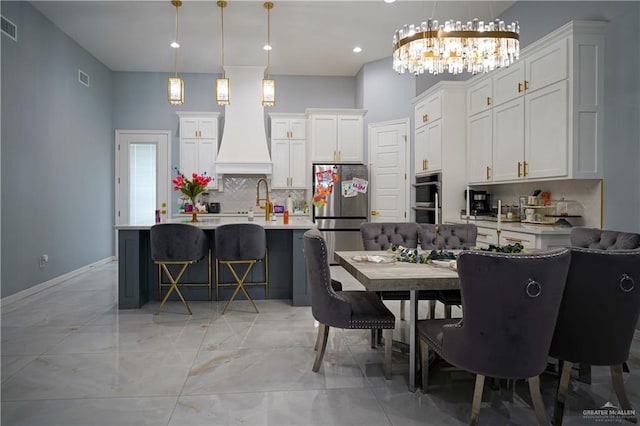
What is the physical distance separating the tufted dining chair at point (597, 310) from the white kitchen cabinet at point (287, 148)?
18.2ft

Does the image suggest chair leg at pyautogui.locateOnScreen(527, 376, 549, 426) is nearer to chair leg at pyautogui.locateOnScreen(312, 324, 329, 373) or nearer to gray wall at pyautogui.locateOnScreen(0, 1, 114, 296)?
chair leg at pyautogui.locateOnScreen(312, 324, 329, 373)

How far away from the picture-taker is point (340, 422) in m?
2.05

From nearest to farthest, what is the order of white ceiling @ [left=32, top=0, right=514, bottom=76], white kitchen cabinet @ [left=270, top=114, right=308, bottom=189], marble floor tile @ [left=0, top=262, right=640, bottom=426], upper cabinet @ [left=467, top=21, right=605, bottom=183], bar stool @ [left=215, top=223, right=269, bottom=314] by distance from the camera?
1. marble floor tile @ [left=0, top=262, right=640, bottom=426]
2. upper cabinet @ [left=467, top=21, right=605, bottom=183]
3. bar stool @ [left=215, top=223, right=269, bottom=314]
4. white ceiling @ [left=32, top=0, right=514, bottom=76]
5. white kitchen cabinet @ [left=270, top=114, right=308, bottom=189]

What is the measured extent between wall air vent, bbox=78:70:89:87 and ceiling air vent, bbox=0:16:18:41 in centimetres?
164

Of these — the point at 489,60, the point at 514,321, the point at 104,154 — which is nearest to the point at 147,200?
the point at 104,154

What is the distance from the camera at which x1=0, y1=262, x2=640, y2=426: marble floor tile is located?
2115mm

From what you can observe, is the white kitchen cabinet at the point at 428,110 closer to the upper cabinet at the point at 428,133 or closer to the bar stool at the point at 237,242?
the upper cabinet at the point at 428,133

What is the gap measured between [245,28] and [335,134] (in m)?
2.29

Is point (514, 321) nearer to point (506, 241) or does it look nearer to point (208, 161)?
point (506, 241)

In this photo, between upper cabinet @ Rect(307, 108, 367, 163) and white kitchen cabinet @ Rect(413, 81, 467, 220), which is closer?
white kitchen cabinet @ Rect(413, 81, 467, 220)

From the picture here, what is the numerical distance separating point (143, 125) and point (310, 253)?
19.8ft

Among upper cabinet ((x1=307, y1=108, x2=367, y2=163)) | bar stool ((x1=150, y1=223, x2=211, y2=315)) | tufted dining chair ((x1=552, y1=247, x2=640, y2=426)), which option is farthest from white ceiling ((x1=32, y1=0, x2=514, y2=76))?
tufted dining chair ((x1=552, y1=247, x2=640, y2=426))

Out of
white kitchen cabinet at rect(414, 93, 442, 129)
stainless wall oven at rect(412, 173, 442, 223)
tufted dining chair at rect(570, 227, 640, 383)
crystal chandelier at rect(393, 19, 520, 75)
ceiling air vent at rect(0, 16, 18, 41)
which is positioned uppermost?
ceiling air vent at rect(0, 16, 18, 41)

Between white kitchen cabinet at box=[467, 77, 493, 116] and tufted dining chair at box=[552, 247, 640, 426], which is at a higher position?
white kitchen cabinet at box=[467, 77, 493, 116]
